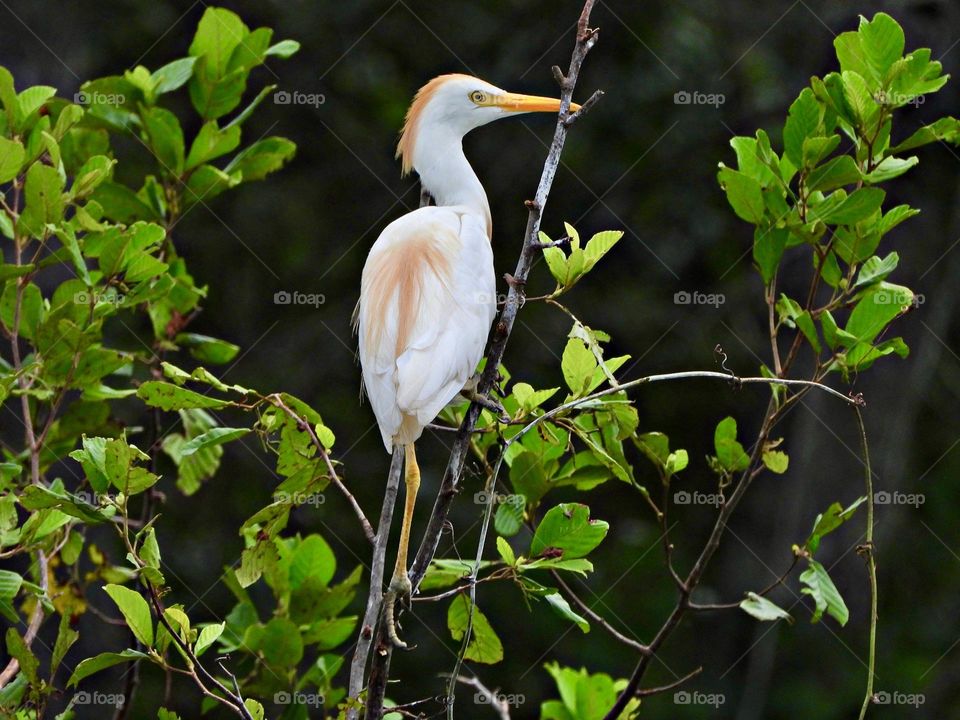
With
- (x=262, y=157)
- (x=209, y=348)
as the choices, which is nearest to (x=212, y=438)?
(x=209, y=348)

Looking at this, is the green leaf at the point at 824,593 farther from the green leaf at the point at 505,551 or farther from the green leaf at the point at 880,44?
the green leaf at the point at 880,44

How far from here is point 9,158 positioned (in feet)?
5.41

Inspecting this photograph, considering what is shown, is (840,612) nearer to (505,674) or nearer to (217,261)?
(505,674)

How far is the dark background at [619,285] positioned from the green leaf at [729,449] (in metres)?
1.91

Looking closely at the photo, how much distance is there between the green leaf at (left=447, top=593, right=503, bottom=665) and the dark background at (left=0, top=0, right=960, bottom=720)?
2.05 meters

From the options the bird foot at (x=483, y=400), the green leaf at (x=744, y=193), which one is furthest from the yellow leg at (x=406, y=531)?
the green leaf at (x=744, y=193)

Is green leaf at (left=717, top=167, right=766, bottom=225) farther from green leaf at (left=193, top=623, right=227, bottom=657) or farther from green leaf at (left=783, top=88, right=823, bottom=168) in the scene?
green leaf at (left=193, top=623, right=227, bottom=657)

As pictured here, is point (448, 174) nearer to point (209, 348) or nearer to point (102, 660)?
point (209, 348)

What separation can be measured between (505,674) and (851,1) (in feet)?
7.93

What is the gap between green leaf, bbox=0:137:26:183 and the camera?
5.39ft

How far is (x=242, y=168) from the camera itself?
2.20m

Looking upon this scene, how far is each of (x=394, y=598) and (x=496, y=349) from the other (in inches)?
12.3

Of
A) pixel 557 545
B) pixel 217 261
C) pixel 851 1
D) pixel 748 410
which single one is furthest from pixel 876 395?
pixel 557 545

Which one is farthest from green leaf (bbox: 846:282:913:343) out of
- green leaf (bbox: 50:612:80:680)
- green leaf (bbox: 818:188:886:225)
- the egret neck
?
green leaf (bbox: 50:612:80:680)
